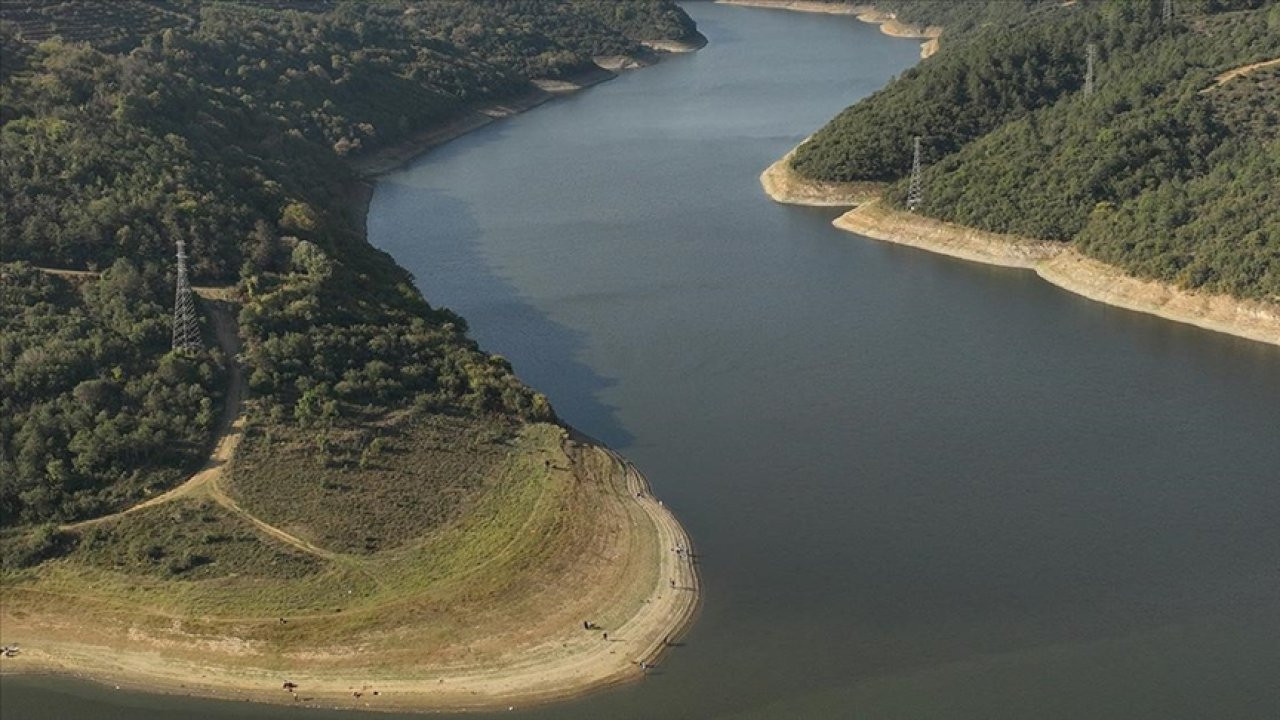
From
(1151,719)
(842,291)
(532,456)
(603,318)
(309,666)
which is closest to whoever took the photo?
(1151,719)

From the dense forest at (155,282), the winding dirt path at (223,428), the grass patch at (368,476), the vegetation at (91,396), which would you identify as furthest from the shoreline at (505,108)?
the grass patch at (368,476)

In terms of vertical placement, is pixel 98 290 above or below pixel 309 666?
above

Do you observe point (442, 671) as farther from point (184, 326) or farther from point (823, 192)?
point (823, 192)

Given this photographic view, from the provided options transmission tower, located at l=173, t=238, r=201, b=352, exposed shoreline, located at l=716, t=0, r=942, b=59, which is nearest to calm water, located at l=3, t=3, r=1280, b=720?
transmission tower, located at l=173, t=238, r=201, b=352

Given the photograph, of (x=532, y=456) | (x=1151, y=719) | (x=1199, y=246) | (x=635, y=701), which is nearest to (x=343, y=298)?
(x=532, y=456)

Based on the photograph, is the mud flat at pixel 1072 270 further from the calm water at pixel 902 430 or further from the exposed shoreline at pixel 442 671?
the exposed shoreline at pixel 442 671

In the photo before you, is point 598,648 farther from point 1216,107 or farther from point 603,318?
point 1216,107
